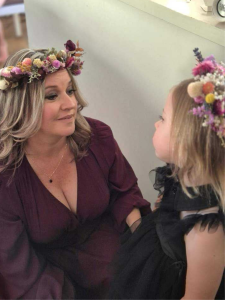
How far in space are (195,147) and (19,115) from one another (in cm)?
56

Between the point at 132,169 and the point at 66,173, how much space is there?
24 cm

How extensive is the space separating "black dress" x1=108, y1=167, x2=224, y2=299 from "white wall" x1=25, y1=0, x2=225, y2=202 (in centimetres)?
31

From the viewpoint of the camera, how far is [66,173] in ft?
4.20

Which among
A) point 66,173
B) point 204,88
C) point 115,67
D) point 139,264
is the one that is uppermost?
point 204,88

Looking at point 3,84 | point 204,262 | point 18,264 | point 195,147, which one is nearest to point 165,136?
point 195,147

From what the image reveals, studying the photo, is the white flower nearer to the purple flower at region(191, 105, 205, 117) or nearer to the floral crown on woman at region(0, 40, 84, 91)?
the floral crown on woman at region(0, 40, 84, 91)

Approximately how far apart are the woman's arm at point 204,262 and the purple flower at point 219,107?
25 centimetres

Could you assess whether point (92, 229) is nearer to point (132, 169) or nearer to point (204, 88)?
point (132, 169)

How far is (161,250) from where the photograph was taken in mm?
1014

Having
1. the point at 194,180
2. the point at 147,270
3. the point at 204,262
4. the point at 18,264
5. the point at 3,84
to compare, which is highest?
the point at 3,84

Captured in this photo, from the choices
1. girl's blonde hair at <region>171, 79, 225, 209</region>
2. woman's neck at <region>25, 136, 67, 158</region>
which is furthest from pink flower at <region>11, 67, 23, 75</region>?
girl's blonde hair at <region>171, 79, 225, 209</region>

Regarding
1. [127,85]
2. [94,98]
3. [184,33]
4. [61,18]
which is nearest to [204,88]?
[184,33]

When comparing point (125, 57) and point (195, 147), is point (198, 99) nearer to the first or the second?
point (195, 147)

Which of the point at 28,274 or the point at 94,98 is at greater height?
the point at 94,98
